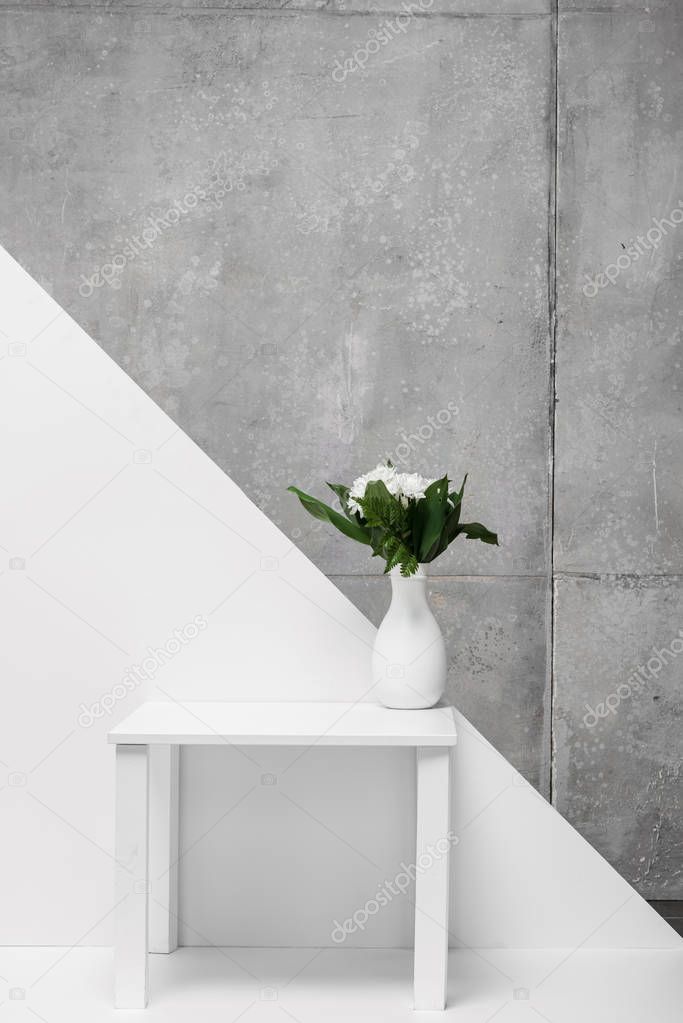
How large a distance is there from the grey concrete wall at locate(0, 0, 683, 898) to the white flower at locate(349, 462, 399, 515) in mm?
303

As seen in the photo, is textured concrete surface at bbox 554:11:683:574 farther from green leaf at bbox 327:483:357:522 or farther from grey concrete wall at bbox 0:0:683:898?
green leaf at bbox 327:483:357:522

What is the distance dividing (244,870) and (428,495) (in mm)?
1032

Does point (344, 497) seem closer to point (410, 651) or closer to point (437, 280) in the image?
point (410, 651)

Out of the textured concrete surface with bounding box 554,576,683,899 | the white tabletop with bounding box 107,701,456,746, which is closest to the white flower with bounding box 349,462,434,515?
the white tabletop with bounding box 107,701,456,746

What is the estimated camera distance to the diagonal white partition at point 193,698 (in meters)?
2.35

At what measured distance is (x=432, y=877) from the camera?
203 centimetres

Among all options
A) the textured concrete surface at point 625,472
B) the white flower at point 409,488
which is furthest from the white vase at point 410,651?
the textured concrete surface at point 625,472

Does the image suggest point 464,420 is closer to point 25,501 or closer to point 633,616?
point 633,616

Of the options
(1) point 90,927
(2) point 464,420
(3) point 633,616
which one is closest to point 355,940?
(1) point 90,927

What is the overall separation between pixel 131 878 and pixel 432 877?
0.63 m

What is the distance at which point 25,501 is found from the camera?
7.80 feet

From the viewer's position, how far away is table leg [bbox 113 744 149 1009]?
78.6 inches

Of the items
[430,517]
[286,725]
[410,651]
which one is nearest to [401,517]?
[430,517]

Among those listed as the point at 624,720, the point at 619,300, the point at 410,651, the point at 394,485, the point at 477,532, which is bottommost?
the point at 624,720
